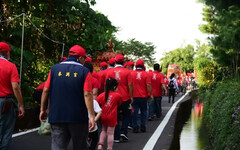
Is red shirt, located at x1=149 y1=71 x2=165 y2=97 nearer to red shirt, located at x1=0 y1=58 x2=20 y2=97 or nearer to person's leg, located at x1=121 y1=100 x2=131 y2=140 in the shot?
person's leg, located at x1=121 y1=100 x2=131 y2=140

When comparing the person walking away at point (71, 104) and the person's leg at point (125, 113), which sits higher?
the person walking away at point (71, 104)

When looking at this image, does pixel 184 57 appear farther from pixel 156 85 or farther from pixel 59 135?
pixel 59 135

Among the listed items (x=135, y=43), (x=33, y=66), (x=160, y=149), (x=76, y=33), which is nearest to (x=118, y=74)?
(x=160, y=149)

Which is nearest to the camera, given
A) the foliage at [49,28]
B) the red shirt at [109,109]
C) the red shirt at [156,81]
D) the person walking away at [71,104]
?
the person walking away at [71,104]

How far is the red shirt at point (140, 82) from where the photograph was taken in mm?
12039

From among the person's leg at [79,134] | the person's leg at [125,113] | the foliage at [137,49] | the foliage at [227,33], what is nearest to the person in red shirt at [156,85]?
the foliage at [227,33]

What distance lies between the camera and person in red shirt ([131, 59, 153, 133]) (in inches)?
472

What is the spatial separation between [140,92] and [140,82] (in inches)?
18.3

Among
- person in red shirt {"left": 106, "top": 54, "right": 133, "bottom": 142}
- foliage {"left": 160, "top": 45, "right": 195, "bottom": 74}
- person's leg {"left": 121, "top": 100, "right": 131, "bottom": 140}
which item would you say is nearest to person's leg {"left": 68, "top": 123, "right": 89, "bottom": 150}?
person in red shirt {"left": 106, "top": 54, "right": 133, "bottom": 142}

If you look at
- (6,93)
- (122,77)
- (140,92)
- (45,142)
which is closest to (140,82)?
(140,92)

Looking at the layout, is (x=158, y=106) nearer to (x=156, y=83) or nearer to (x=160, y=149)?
(x=156, y=83)

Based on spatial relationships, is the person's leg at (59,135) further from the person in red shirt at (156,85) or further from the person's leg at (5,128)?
the person in red shirt at (156,85)

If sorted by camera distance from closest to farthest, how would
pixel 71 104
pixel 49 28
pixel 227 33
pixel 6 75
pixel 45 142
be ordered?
pixel 71 104, pixel 6 75, pixel 45 142, pixel 227 33, pixel 49 28

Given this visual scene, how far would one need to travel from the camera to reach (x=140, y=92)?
12.1 metres
